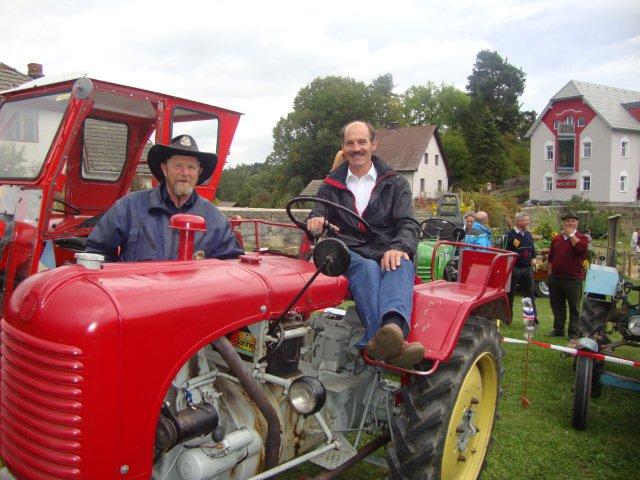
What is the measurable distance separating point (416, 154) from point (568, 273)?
34.0 meters

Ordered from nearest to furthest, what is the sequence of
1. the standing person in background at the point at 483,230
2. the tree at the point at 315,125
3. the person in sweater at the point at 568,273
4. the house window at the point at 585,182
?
the person in sweater at the point at 568,273 → the standing person in background at the point at 483,230 → the house window at the point at 585,182 → the tree at the point at 315,125

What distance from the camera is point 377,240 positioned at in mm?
2990

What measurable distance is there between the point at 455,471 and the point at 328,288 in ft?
4.35

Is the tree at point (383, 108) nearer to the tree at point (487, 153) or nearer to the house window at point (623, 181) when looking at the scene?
the tree at point (487, 153)

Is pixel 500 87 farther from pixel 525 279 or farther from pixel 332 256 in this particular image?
pixel 332 256

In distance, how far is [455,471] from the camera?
3.04 metres

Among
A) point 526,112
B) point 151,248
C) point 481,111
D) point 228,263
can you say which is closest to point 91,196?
point 151,248

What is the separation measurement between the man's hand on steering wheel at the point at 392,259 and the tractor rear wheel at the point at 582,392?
86.6 inches

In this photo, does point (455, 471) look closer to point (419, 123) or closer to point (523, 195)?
point (523, 195)

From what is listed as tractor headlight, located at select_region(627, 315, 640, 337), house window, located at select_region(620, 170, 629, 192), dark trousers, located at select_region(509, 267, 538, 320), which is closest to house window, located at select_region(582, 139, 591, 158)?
house window, located at select_region(620, 170, 629, 192)

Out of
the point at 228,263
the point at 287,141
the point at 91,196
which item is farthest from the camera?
the point at 287,141

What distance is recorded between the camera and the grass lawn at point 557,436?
3.46m

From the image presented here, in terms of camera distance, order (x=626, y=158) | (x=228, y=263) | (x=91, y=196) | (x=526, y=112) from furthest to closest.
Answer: (x=526, y=112)
(x=626, y=158)
(x=91, y=196)
(x=228, y=263)

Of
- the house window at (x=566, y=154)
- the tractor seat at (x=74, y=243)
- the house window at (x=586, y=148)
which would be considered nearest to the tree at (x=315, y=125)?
the house window at (x=566, y=154)
